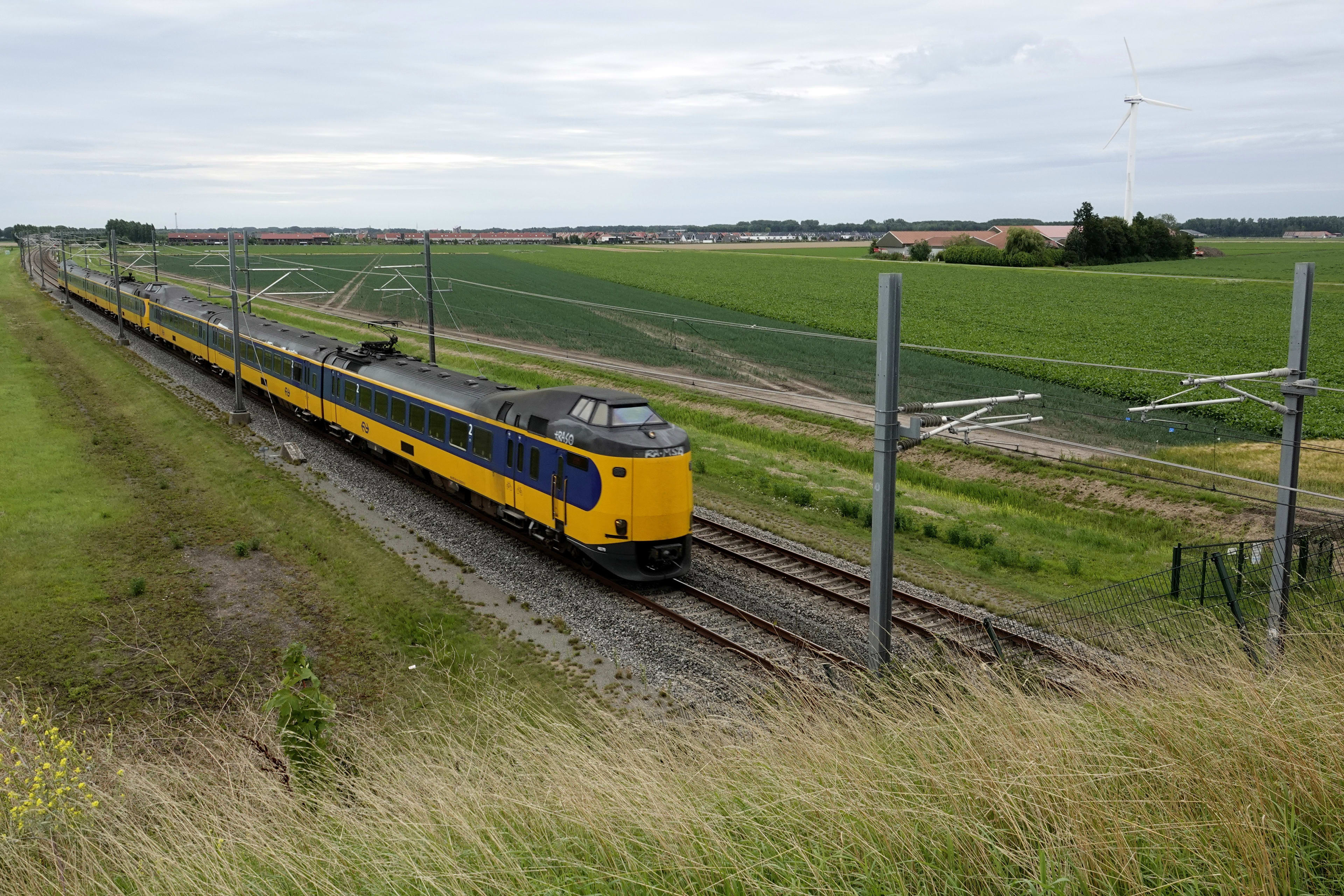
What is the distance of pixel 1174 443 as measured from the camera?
30.4m

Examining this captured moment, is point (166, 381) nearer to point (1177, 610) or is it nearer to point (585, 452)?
point (585, 452)

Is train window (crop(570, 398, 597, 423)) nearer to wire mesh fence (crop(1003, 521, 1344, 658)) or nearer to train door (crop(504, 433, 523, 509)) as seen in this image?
train door (crop(504, 433, 523, 509))

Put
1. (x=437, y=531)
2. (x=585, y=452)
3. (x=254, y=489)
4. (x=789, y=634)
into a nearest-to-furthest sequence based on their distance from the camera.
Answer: (x=789, y=634) < (x=585, y=452) < (x=437, y=531) < (x=254, y=489)

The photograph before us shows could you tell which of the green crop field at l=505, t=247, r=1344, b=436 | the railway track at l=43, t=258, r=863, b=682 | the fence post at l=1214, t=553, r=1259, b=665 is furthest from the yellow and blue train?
the green crop field at l=505, t=247, r=1344, b=436

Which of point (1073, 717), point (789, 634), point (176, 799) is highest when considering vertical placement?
point (1073, 717)

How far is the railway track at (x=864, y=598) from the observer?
47.5ft

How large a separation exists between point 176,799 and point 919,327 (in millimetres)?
55414

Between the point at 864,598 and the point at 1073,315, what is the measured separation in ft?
176

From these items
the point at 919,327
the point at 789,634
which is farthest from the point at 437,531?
the point at 919,327

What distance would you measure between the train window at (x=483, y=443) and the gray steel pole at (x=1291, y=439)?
1399 centimetres

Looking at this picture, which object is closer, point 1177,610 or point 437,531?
point 1177,610

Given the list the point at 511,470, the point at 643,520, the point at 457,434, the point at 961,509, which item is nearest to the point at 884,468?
the point at 643,520

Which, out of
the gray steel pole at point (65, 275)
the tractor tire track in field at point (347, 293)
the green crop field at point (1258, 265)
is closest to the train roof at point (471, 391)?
the tractor tire track in field at point (347, 293)

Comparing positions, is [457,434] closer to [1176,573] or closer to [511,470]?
[511,470]
